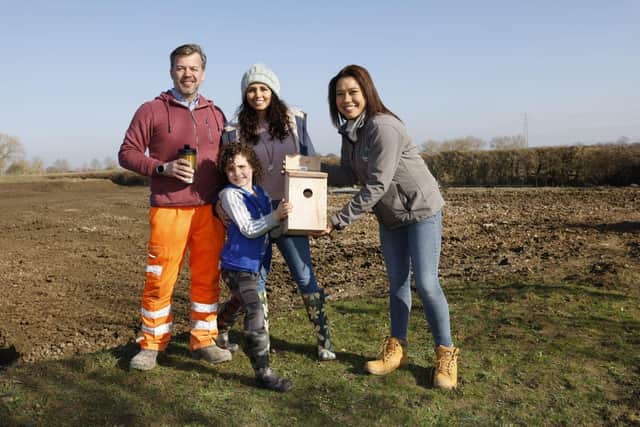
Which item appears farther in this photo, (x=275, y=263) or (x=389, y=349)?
(x=275, y=263)

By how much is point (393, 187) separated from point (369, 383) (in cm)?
127

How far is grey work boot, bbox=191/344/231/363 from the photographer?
12.7ft

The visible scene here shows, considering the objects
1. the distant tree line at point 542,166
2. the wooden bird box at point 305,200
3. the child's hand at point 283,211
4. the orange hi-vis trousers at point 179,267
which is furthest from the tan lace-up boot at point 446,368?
the distant tree line at point 542,166

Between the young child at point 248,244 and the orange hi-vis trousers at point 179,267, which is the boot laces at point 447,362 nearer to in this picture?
the young child at point 248,244

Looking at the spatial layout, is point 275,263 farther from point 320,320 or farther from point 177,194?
point 177,194

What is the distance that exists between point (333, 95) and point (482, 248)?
6.12 metres

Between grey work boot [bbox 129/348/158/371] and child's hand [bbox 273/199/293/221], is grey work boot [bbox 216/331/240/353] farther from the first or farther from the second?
child's hand [bbox 273/199/293/221]

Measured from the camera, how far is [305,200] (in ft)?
11.0

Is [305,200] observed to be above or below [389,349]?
above

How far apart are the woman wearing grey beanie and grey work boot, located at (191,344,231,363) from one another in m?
0.53

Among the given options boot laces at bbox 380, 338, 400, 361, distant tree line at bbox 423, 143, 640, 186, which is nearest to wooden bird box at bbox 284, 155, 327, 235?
boot laces at bbox 380, 338, 400, 361

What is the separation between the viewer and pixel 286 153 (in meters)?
3.69

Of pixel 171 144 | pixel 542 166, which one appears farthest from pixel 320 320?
pixel 542 166

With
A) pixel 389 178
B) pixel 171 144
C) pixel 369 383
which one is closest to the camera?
pixel 389 178
